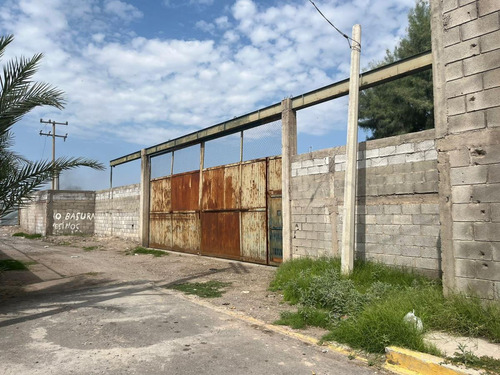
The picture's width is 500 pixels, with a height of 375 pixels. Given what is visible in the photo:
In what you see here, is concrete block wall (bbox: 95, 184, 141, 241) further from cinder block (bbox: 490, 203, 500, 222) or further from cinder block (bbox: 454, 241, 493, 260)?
cinder block (bbox: 490, 203, 500, 222)

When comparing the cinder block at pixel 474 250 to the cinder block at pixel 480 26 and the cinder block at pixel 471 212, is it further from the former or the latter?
the cinder block at pixel 480 26

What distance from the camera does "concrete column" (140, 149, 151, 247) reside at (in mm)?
17312

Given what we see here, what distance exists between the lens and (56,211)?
2306 cm

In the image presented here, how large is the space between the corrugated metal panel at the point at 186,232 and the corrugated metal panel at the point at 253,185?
2967 millimetres

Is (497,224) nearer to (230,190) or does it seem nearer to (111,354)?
(111,354)

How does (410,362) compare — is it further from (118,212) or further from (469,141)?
(118,212)

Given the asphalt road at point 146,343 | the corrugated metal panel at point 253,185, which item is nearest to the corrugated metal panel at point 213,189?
the corrugated metal panel at point 253,185

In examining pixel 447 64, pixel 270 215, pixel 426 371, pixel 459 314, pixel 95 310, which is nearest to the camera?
pixel 426 371

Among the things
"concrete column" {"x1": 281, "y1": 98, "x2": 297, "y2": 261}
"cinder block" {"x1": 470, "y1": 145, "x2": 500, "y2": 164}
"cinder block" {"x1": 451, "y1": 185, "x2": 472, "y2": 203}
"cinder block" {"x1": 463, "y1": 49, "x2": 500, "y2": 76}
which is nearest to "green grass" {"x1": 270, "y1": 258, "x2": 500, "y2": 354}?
"cinder block" {"x1": 451, "y1": 185, "x2": 472, "y2": 203}

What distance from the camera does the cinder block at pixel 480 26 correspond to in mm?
5000

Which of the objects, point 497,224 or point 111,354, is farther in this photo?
point 497,224

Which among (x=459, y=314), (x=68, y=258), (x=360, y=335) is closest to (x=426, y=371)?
(x=360, y=335)

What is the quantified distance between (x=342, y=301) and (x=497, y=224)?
242 cm

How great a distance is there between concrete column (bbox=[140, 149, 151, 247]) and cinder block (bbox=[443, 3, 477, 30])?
47.0 feet
